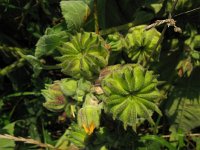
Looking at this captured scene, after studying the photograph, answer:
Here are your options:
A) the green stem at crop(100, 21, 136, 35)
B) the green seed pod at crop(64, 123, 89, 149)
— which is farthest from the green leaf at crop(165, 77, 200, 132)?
the green seed pod at crop(64, 123, 89, 149)

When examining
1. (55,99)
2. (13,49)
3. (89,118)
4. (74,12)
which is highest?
(74,12)

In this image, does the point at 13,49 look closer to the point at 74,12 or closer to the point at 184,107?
the point at 74,12

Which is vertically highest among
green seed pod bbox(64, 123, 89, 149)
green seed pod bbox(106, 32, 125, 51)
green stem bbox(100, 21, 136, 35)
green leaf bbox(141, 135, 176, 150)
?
green stem bbox(100, 21, 136, 35)

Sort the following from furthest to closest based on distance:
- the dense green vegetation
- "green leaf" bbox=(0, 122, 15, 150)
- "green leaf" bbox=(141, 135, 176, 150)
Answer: "green leaf" bbox=(0, 122, 15, 150) < "green leaf" bbox=(141, 135, 176, 150) < the dense green vegetation

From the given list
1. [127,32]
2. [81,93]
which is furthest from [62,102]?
[127,32]

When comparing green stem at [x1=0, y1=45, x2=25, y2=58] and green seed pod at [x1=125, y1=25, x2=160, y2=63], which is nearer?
green seed pod at [x1=125, y1=25, x2=160, y2=63]

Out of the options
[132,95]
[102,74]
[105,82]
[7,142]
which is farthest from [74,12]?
[7,142]

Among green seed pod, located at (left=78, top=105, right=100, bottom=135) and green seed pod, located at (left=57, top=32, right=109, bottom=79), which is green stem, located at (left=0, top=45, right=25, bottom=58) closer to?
green seed pod, located at (left=57, top=32, right=109, bottom=79)

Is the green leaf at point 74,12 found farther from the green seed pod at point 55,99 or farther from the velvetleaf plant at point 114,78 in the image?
the green seed pod at point 55,99
